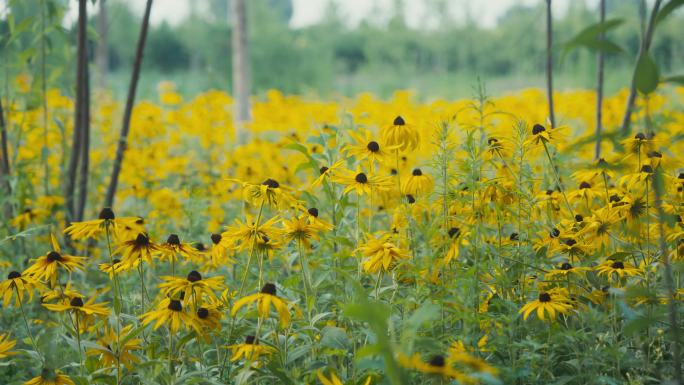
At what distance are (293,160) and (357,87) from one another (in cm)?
1459

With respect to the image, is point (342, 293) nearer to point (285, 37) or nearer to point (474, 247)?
point (474, 247)

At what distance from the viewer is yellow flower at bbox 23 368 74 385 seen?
1493 millimetres

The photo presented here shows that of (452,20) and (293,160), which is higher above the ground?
(452,20)

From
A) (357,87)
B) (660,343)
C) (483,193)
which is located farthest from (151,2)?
(357,87)

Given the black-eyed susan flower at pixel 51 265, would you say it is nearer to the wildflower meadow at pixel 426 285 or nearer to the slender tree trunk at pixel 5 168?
the wildflower meadow at pixel 426 285

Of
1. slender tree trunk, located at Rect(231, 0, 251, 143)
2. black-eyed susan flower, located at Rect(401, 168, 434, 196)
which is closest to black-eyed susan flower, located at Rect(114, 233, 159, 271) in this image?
black-eyed susan flower, located at Rect(401, 168, 434, 196)

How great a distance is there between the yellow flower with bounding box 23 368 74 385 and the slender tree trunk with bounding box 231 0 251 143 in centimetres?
536

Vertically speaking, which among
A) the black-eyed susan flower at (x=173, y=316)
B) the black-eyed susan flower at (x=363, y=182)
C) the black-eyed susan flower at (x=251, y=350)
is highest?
the black-eyed susan flower at (x=363, y=182)

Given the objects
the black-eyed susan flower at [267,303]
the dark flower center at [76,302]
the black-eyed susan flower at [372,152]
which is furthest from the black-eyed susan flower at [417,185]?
the dark flower center at [76,302]

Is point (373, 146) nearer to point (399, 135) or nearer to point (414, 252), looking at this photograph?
point (399, 135)

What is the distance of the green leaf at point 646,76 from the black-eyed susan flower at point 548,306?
586mm

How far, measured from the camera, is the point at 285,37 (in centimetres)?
1673

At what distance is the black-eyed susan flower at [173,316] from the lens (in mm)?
1464

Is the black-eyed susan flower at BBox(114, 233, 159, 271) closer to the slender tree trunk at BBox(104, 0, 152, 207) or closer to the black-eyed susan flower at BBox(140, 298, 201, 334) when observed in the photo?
the black-eyed susan flower at BBox(140, 298, 201, 334)
